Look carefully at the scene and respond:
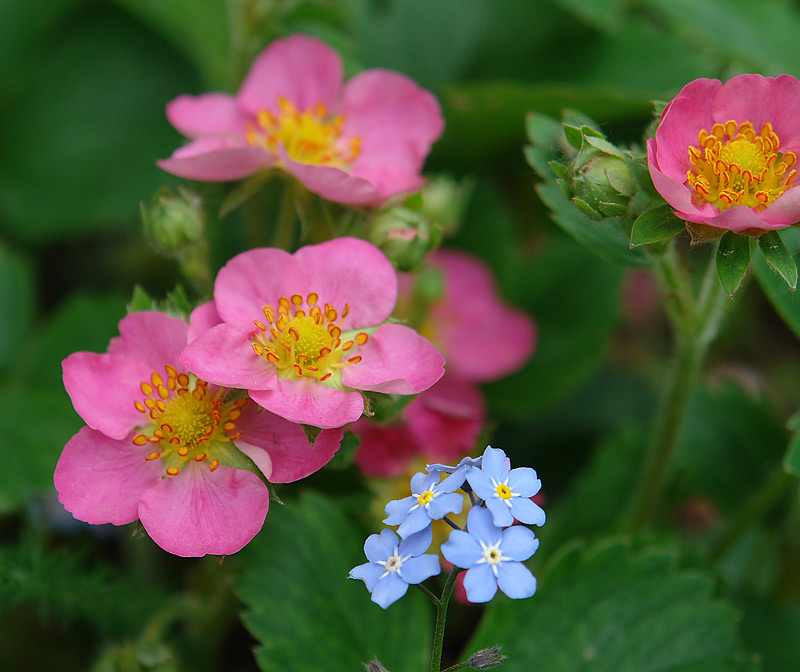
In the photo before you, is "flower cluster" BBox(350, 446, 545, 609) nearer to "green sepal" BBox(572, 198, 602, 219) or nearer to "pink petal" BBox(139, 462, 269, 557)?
"pink petal" BBox(139, 462, 269, 557)

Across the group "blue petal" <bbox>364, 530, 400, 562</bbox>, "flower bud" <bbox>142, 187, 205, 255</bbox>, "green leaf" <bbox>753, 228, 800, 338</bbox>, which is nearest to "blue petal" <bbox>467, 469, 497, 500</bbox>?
"blue petal" <bbox>364, 530, 400, 562</bbox>

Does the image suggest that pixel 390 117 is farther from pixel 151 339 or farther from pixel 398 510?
pixel 398 510

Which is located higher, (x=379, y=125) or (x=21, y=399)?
(x=379, y=125)

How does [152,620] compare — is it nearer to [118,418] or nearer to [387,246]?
[118,418]

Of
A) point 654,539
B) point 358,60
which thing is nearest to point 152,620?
point 654,539

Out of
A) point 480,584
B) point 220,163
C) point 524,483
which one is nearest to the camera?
point 480,584

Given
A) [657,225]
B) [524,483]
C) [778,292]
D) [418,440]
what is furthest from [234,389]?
[778,292]

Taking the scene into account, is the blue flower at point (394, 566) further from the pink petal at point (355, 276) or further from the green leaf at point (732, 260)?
the green leaf at point (732, 260)
